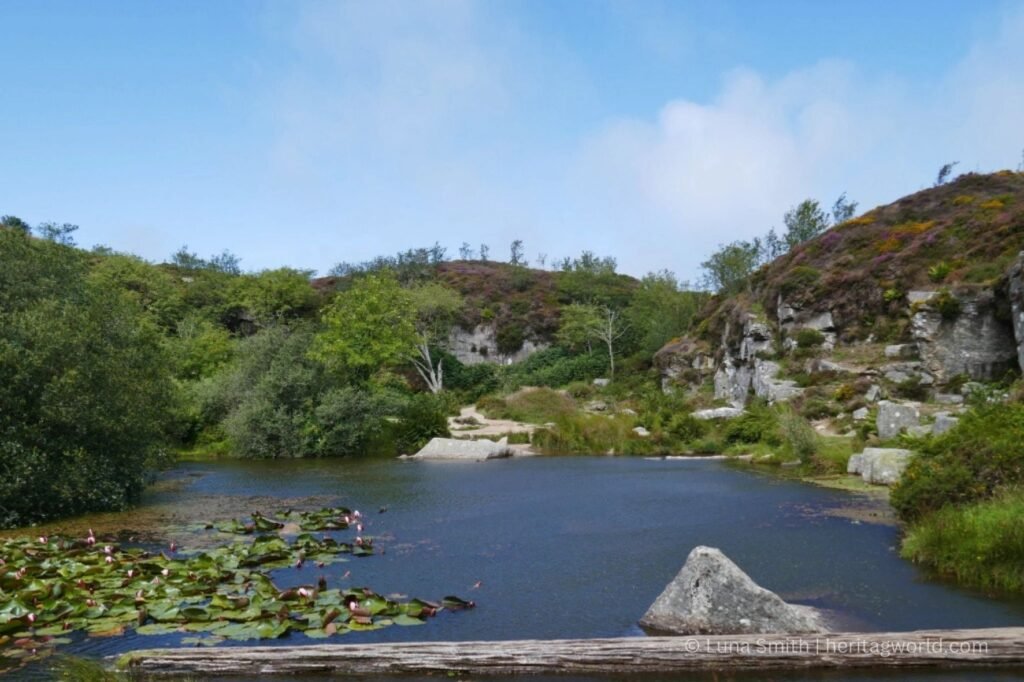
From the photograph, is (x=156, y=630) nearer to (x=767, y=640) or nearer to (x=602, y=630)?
(x=602, y=630)

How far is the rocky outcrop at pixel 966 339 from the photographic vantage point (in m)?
36.3

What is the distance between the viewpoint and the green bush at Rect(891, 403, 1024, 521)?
13.2 m

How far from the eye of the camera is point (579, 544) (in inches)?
616

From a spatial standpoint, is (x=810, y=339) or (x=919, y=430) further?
(x=810, y=339)

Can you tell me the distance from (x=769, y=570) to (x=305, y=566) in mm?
8704

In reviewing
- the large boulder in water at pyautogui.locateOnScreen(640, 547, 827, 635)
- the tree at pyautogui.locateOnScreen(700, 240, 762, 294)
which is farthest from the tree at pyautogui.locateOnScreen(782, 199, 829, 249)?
the large boulder in water at pyautogui.locateOnScreen(640, 547, 827, 635)

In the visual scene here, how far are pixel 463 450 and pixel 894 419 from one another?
745 inches

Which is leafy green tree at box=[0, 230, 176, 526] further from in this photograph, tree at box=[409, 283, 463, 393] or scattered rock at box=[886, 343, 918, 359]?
tree at box=[409, 283, 463, 393]

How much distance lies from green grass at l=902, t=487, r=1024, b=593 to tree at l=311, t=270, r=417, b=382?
33.4m

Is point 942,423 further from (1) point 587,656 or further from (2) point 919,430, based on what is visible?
(1) point 587,656

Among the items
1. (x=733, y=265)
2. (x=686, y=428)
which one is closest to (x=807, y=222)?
(x=733, y=265)

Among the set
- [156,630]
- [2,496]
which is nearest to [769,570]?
[156,630]

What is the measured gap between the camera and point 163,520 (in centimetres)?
1875

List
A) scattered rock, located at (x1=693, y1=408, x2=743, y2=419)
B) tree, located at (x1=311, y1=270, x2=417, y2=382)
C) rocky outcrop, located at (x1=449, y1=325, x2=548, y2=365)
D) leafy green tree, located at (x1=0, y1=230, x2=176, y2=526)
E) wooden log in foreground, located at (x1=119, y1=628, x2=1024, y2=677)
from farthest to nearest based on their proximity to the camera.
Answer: rocky outcrop, located at (x1=449, y1=325, x2=548, y2=365)
tree, located at (x1=311, y1=270, x2=417, y2=382)
scattered rock, located at (x1=693, y1=408, x2=743, y2=419)
leafy green tree, located at (x1=0, y1=230, x2=176, y2=526)
wooden log in foreground, located at (x1=119, y1=628, x2=1024, y2=677)
